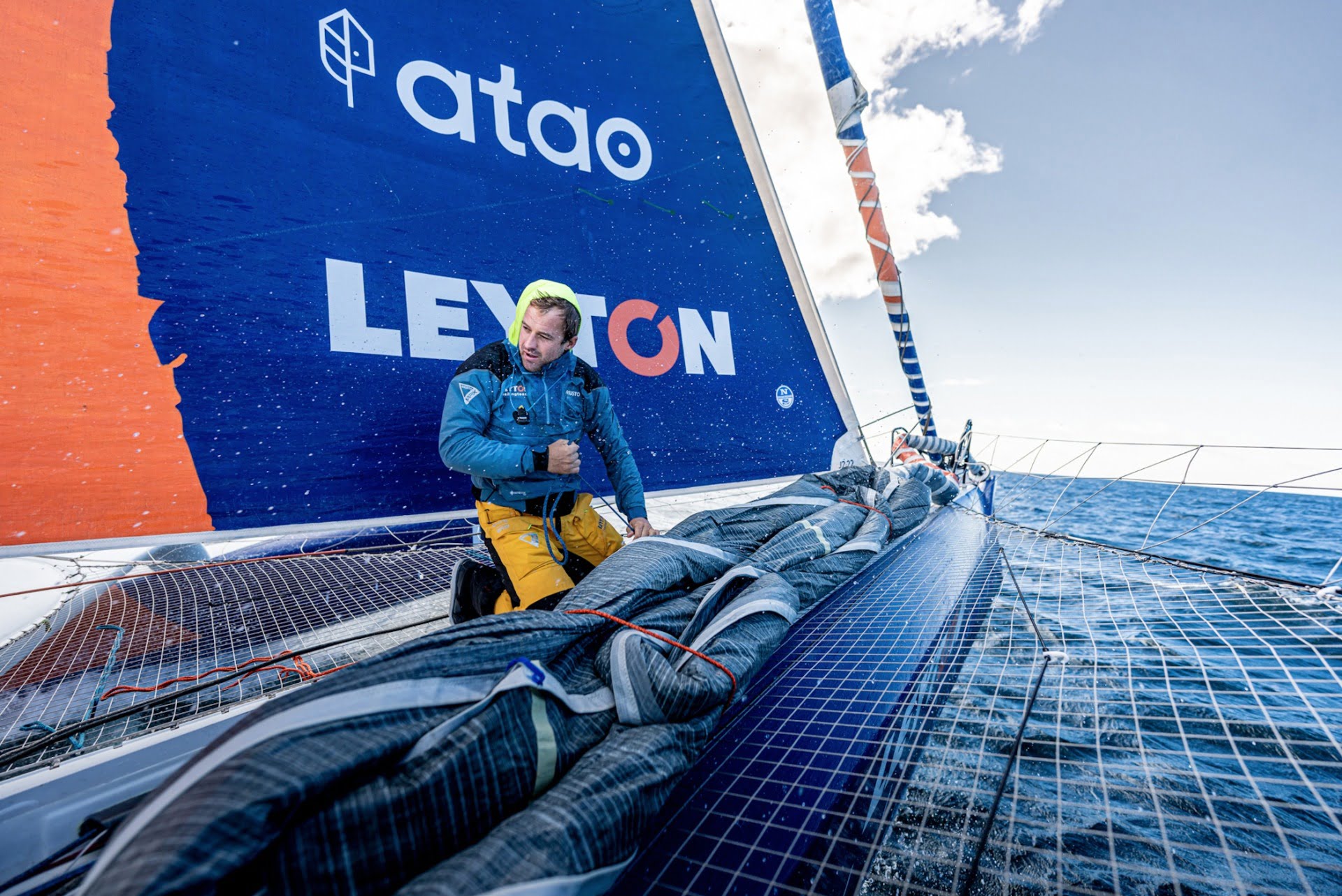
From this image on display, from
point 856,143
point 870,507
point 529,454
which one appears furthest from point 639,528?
point 856,143

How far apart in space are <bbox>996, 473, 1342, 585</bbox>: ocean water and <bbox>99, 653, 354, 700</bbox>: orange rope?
1757 mm

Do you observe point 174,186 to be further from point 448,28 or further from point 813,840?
point 813,840

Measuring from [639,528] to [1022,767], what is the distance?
1.11 meters

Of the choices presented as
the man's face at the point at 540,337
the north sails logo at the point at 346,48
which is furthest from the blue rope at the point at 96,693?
the north sails logo at the point at 346,48

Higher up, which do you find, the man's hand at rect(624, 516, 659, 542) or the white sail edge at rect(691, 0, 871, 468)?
the white sail edge at rect(691, 0, 871, 468)

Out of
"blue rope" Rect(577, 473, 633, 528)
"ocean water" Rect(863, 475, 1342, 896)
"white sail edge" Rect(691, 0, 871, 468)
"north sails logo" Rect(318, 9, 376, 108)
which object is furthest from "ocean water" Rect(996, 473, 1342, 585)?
"north sails logo" Rect(318, 9, 376, 108)

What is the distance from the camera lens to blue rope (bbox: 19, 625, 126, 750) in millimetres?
854

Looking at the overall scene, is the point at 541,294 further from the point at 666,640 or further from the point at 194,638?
the point at 194,638

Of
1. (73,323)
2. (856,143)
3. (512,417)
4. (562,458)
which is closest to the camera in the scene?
(73,323)

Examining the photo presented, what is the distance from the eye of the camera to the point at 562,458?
1.38 m

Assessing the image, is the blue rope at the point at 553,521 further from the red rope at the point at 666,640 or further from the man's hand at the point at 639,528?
the red rope at the point at 666,640

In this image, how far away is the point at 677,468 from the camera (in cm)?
227

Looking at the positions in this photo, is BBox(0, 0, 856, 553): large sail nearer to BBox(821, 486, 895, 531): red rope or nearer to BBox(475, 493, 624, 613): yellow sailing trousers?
BBox(475, 493, 624, 613): yellow sailing trousers

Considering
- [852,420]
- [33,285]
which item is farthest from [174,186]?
[852,420]
